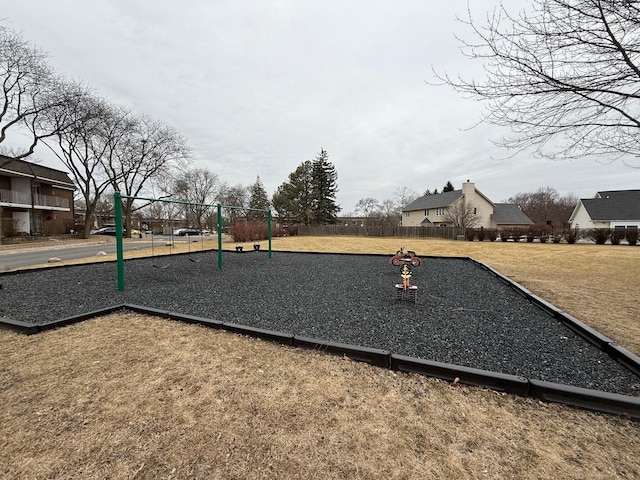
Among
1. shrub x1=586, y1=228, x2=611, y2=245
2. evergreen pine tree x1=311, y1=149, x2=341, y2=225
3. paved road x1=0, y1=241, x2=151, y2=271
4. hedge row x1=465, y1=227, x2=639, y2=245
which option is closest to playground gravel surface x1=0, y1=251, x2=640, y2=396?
paved road x1=0, y1=241, x2=151, y2=271

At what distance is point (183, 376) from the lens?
2.36 m

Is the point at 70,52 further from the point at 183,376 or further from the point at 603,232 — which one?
the point at 603,232

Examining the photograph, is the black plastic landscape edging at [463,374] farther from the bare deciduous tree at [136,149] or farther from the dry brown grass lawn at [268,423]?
the bare deciduous tree at [136,149]

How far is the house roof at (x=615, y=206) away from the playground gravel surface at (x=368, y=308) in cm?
3288

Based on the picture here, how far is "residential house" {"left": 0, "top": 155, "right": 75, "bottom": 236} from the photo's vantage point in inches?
835

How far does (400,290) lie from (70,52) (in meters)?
13.3

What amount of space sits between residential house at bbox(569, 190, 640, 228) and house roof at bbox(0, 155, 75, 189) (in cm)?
5314

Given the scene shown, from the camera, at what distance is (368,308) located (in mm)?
4312

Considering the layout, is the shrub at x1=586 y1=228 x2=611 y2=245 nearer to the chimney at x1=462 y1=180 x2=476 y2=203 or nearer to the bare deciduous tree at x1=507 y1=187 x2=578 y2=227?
the chimney at x1=462 y1=180 x2=476 y2=203

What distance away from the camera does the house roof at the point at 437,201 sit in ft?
111

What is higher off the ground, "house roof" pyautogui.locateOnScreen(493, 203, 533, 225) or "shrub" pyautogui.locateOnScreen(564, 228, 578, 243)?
"house roof" pyautogui.locateOnScreen(493, 203, 533, 225)

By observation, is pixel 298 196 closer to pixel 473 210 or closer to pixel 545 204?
pixel 473 210

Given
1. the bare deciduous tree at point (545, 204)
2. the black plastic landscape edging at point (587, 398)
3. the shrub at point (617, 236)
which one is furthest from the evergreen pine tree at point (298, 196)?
the bare deciduous tree at point (545, 204)

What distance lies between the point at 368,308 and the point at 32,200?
31950mm
